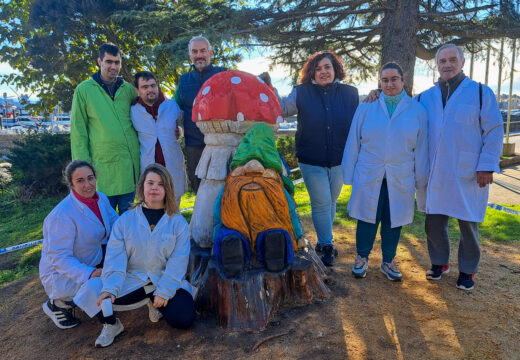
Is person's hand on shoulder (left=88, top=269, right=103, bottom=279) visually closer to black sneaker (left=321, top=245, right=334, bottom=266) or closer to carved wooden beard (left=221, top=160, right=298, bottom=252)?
carved wooden beard (left=221, top=160, right=298, bottom=252)

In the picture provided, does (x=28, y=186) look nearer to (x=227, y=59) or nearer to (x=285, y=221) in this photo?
(x=227, y=59)

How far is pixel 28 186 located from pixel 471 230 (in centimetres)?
934

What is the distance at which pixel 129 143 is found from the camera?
3.46 metres

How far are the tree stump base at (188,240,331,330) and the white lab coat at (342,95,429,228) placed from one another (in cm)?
75

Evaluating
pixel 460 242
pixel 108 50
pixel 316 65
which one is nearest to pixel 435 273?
pixel 460 242

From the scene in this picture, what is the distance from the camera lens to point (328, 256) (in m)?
3.62

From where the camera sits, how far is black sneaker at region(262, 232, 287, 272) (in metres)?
2.60

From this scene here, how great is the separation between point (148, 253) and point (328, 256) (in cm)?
185

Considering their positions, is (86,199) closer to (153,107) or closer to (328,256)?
(153,107)

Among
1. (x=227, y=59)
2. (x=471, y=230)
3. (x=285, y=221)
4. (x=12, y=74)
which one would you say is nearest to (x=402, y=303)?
(x=471, y=230)

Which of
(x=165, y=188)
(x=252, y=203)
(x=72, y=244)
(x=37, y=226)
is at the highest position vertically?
(x=165, y=188)

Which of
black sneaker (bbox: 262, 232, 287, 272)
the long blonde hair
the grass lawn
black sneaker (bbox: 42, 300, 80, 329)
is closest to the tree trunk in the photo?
the grass lawn

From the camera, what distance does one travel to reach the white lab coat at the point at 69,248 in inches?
104

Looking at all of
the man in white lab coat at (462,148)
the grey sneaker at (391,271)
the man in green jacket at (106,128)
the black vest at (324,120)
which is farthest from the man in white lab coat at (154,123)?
the man in white lab coat at (462,148)
